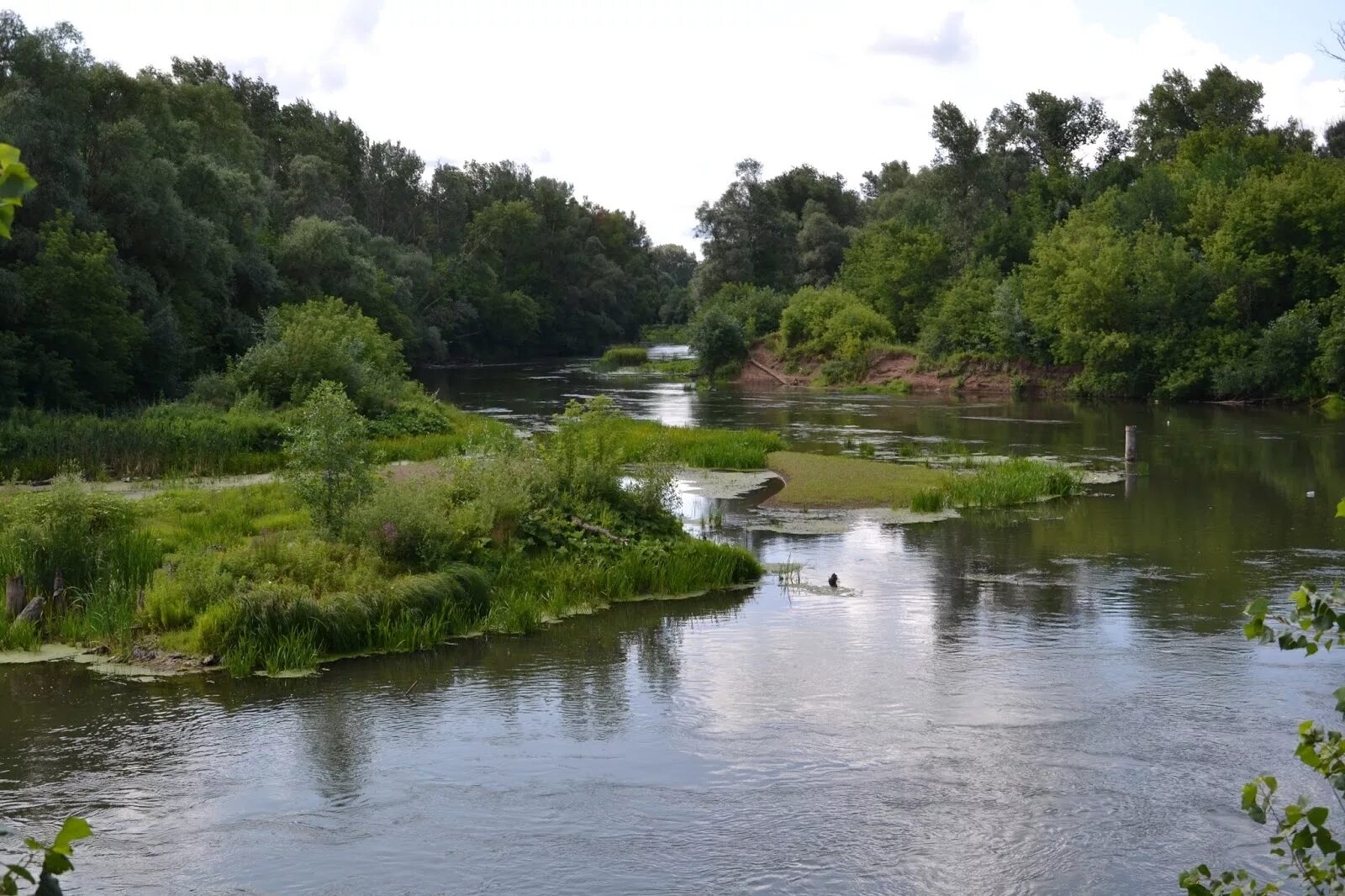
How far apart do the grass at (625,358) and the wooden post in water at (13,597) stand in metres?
77.2

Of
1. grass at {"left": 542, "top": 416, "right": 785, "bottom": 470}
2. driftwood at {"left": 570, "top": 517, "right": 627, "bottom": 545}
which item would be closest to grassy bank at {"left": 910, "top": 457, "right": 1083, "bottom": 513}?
grass at {"left": 542, "top": 416, "right": 785, "bottom": 470}

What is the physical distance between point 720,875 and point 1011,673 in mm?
6640

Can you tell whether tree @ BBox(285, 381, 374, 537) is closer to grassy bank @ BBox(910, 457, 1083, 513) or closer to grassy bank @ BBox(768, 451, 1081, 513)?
grassy bank @ BBox(768, 451, 1081, 513)

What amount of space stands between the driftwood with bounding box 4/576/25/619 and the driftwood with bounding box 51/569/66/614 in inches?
16.3

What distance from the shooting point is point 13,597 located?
54.9ft

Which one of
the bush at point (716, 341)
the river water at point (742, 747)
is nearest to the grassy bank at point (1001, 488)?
the river water at point (742, 747)

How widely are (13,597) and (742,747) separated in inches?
407

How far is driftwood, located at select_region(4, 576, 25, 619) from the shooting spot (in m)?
16.7

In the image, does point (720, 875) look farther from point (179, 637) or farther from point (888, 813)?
point (179, 637)

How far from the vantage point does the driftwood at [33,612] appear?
1639 centimetres

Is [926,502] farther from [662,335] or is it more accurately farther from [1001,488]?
[662,335]

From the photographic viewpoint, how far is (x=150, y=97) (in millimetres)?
47844

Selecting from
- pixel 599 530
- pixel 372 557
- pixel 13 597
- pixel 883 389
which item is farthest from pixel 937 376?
pixel 13 597

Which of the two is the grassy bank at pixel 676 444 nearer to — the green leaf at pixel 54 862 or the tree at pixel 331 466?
the tree at pixel 331 466
